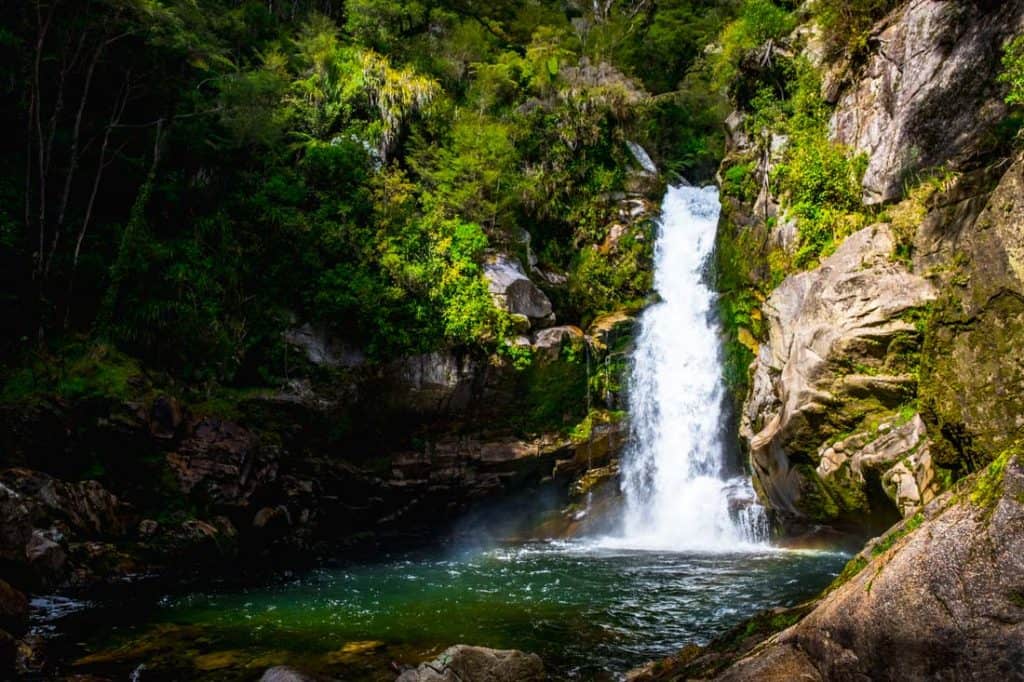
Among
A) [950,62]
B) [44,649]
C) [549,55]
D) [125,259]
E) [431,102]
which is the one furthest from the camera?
[549,55]

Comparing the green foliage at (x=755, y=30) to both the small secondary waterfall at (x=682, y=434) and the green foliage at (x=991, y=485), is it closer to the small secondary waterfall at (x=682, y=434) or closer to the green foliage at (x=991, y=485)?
the small secondary waterfall at (x=682, y=434)

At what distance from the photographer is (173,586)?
447 inches

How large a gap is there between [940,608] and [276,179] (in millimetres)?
17424

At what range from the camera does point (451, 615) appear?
9.61m

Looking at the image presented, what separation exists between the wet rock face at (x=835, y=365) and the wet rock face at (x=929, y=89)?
1949 mm


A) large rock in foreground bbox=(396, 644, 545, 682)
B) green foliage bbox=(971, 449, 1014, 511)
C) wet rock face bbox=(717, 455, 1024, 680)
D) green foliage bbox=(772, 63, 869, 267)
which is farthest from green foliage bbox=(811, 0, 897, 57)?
large rock in foreground bbox=(396, 644, 545, 682)

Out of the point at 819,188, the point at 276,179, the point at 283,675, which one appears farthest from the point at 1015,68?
the point at 276,179

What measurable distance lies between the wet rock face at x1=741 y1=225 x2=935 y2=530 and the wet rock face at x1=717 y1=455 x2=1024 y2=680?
21.6 ft

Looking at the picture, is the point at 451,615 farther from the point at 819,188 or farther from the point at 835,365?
the point at 819,188

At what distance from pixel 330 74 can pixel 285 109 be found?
2.18 meters

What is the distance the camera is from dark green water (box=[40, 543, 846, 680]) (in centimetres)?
753

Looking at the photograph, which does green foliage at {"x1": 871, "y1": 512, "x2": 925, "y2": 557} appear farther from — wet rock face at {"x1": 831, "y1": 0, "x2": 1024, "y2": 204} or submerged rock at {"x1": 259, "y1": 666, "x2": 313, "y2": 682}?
wet rock face at {"x1": 831, "y1": 0, "x2": 1024, "y2": 204}

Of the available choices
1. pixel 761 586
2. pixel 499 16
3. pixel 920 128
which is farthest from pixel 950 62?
pixel 499 16

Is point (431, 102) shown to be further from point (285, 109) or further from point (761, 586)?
point (761, 586)
